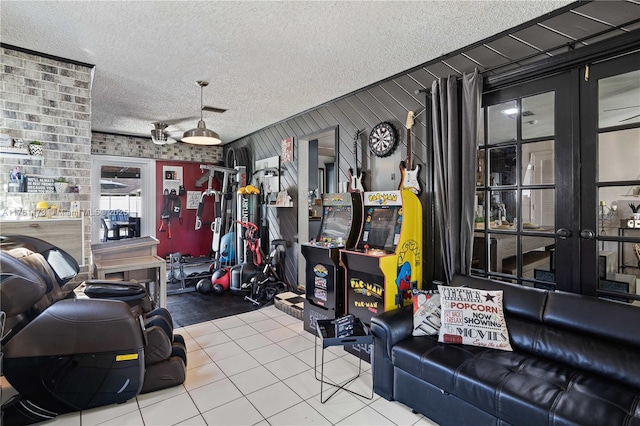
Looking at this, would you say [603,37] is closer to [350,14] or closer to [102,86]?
[350,14]

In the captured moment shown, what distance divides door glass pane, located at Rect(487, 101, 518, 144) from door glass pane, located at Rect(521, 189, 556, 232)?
1.68 feet

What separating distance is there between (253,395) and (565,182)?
2881mm

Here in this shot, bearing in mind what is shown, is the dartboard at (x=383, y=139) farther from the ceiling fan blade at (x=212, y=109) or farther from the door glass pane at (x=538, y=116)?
the ceiling fan blade at (x=212, y=109)

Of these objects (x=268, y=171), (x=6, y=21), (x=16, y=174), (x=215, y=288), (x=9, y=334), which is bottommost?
(x=215, y=288)

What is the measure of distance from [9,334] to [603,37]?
4500mm

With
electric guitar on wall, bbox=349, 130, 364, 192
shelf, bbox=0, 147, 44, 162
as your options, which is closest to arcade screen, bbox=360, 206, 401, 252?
electric guitar on wall, bbox=349, 130, 364, 192

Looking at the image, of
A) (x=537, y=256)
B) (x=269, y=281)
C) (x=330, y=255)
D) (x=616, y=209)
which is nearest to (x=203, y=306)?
(x=269, y=281)

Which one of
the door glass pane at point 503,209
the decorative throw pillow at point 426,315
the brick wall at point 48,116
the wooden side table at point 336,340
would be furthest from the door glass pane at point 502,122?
the brick wall at point 48,116

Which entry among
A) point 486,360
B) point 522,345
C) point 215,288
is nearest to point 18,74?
point 215,288

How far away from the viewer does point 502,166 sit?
2875 mm

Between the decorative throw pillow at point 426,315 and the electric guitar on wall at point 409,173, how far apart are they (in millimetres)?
1180

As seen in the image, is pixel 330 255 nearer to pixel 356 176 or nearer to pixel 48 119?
pixel 356 176

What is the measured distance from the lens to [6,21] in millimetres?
2488

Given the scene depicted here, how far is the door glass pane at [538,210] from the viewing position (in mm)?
2578
